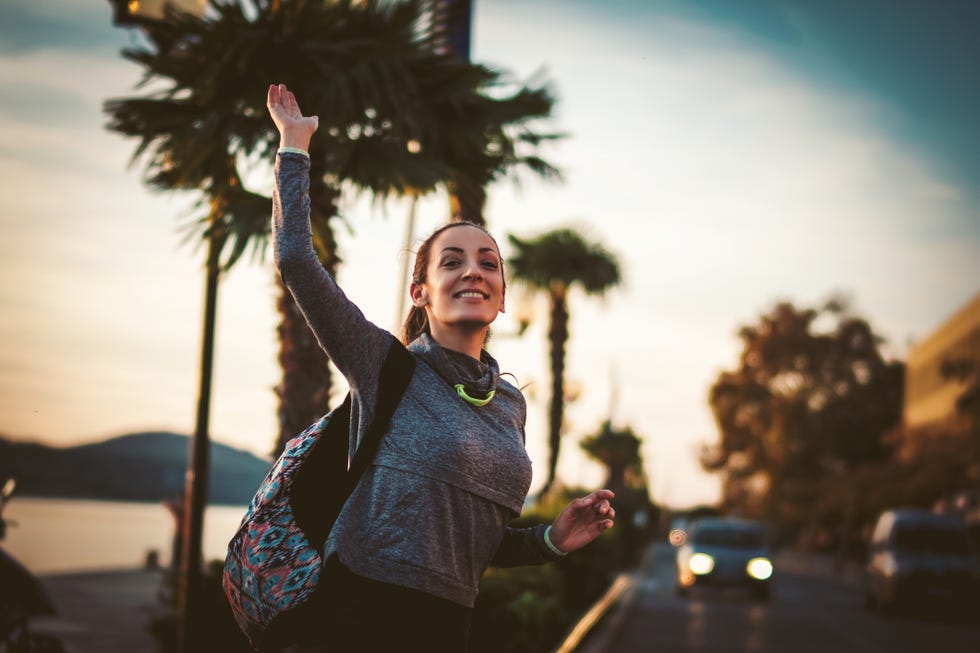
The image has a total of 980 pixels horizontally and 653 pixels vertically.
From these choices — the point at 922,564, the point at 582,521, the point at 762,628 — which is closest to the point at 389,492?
the point at 582,521

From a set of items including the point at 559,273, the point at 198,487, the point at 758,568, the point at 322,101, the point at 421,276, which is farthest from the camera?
the point at 559,273

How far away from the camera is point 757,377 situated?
56969mm

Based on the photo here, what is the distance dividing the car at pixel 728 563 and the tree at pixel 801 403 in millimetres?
31373

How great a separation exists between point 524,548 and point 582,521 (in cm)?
17

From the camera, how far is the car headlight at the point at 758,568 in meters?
21.4

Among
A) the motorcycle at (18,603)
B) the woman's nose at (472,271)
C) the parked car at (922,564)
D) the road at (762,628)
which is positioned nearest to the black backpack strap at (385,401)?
the woman's nose at (472,271)

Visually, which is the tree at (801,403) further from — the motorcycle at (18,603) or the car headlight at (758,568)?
the motorcycle at (18,603)

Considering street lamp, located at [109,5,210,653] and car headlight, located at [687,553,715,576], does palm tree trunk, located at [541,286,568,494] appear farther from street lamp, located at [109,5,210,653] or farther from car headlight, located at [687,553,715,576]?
street lamp, located at [109,5,210,653]

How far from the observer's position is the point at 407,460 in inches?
93.1

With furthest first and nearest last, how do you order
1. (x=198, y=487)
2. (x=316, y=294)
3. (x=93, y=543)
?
(x=93, y=543), (x=198, y=487), (x=316, y=294)

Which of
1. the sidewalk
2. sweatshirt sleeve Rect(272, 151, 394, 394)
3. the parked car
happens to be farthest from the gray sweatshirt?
the parked car

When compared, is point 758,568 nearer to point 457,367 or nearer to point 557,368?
point 557,368

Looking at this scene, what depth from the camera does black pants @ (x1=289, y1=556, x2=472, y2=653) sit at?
7.60 ft

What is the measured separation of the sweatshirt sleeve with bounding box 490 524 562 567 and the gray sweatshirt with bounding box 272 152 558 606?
0.33 m
